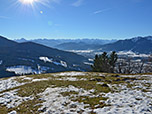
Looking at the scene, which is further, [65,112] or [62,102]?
[62,102]

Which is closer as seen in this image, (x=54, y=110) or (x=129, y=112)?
(x=129, y=112)

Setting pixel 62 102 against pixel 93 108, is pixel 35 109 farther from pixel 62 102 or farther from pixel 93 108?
pixel 93 108

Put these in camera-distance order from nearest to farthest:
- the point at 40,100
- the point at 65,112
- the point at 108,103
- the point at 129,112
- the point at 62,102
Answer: the point at 129,112 → the point at 65,112 → the point at 108,103 → the point at 62,102 → the point at 40,100

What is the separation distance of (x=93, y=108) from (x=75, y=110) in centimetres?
170

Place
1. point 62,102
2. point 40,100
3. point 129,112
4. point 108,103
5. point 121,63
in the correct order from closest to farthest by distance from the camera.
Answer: point 129,112 < point 108,103 < point 62,102 < point 40,100 < point 121,63

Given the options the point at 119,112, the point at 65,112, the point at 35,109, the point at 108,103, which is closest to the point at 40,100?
the point at 35,109

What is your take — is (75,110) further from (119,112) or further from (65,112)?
(119,112)

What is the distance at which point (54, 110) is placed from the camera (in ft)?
35.8

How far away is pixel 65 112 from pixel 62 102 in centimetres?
220

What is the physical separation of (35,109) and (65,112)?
3.38 metres

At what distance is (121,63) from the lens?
59.8 m

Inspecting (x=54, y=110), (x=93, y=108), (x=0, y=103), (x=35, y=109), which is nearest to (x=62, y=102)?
(x=54, y=110)

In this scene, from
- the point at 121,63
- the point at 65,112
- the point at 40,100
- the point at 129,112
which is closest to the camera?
the point at 129,112

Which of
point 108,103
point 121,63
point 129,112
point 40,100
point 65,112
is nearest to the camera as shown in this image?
point 129,112
